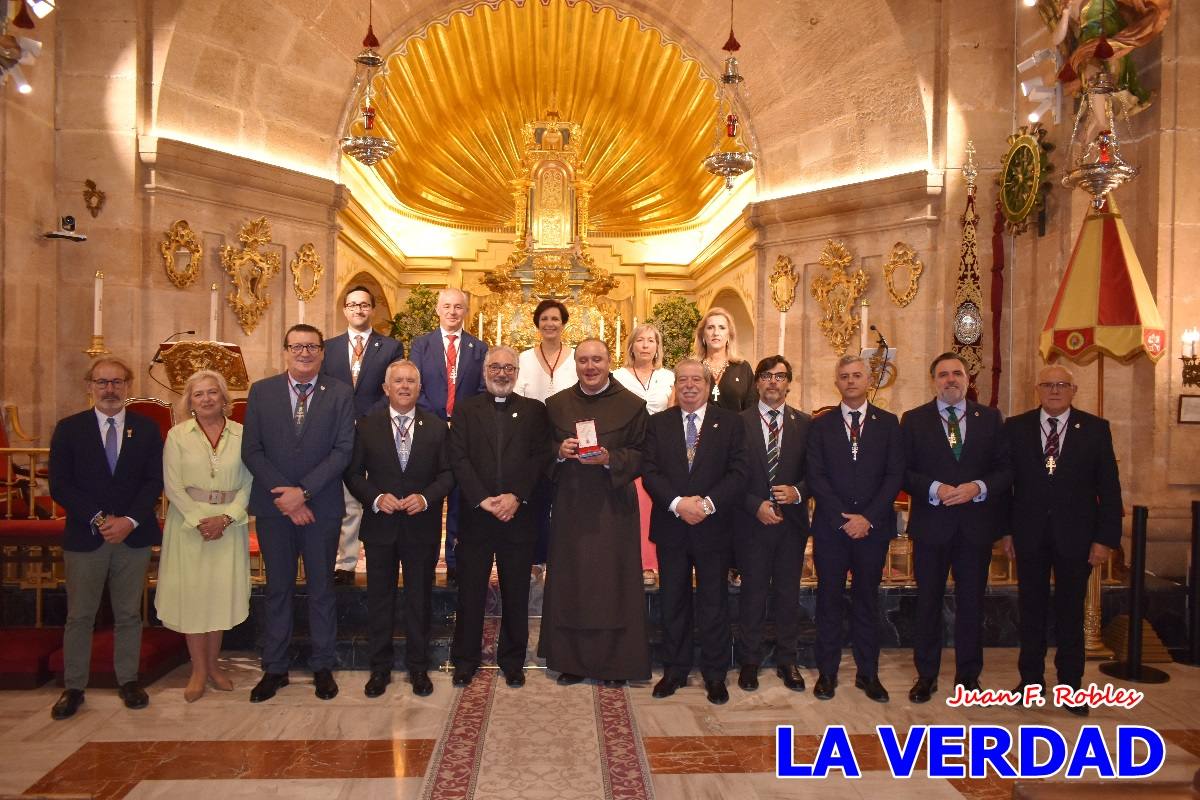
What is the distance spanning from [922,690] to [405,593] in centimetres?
277

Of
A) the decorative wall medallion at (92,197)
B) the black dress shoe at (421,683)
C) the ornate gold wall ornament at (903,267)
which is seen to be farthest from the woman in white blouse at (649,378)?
the decorative wall medallion at (92,197)

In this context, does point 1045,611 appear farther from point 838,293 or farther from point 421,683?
point 838,293

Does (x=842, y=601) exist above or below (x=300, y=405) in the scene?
below

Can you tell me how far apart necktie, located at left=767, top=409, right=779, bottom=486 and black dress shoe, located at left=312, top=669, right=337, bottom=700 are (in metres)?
2.54

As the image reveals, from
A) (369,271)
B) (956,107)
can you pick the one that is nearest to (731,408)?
(956,107)

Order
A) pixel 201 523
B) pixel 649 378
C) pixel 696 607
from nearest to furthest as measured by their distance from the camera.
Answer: pixel 201 523
pixel 696 607
pixel 649 378

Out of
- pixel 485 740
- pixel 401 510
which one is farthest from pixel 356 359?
pixel 485 740

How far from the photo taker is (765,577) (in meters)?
4.65

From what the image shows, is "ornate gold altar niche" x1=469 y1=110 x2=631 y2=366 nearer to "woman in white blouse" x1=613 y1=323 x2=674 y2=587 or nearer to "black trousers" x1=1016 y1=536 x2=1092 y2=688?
"woman in white blouse" x1=613 y1=323 x2=674 y2=587

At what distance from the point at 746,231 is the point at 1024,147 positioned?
3.64m

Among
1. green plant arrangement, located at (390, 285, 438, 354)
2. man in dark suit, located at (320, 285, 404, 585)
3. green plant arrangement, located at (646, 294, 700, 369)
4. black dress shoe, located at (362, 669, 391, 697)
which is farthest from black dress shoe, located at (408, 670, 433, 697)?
green plant arrangement, located at (646, 294, 700, 369)

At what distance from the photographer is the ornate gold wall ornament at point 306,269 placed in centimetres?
915

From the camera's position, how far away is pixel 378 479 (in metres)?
4.55

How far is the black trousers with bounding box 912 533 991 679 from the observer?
4516 mm
